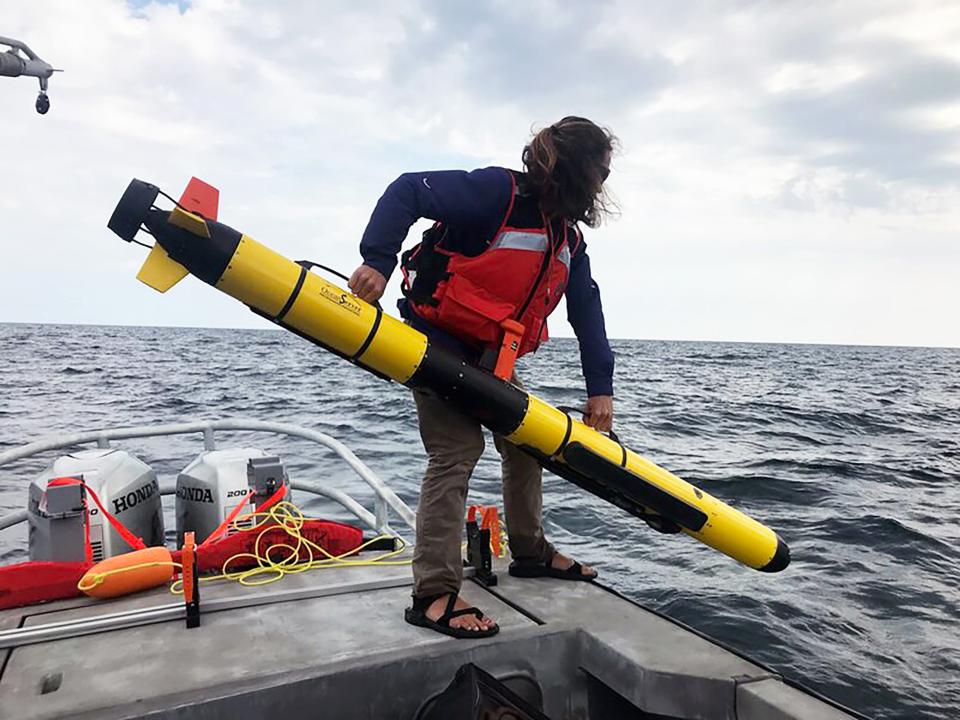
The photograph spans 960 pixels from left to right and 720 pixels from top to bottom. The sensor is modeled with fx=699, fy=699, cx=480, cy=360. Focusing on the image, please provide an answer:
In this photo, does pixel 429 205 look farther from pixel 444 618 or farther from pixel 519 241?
pixel 444 618

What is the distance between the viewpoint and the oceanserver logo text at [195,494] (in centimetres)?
426

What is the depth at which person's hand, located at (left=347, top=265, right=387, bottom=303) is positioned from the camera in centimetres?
302

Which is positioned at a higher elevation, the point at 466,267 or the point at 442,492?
the point at 466,267

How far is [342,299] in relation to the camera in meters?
3.05

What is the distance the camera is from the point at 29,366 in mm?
32750

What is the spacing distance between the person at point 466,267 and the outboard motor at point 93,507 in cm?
189

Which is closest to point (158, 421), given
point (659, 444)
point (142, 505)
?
point (659, 444)

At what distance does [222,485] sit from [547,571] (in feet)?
6.61

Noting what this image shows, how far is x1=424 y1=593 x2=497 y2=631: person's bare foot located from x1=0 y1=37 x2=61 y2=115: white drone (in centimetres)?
1025

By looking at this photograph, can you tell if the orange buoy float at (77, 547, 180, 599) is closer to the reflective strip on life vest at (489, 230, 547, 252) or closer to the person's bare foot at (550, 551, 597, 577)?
the person's bare foot at (550, 551, 597, 577)

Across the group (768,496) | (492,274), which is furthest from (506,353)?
(768,496)

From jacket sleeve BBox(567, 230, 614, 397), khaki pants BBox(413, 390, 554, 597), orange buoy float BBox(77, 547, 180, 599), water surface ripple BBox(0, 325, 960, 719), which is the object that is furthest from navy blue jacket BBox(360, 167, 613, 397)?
water surface ripple BBox(0, 325, 960, 719)

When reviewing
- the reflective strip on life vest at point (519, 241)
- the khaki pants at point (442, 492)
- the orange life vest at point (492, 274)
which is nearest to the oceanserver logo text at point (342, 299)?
the orange life vest at point (492, 274)

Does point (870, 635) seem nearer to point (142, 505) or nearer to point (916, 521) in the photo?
point (916, 521)
